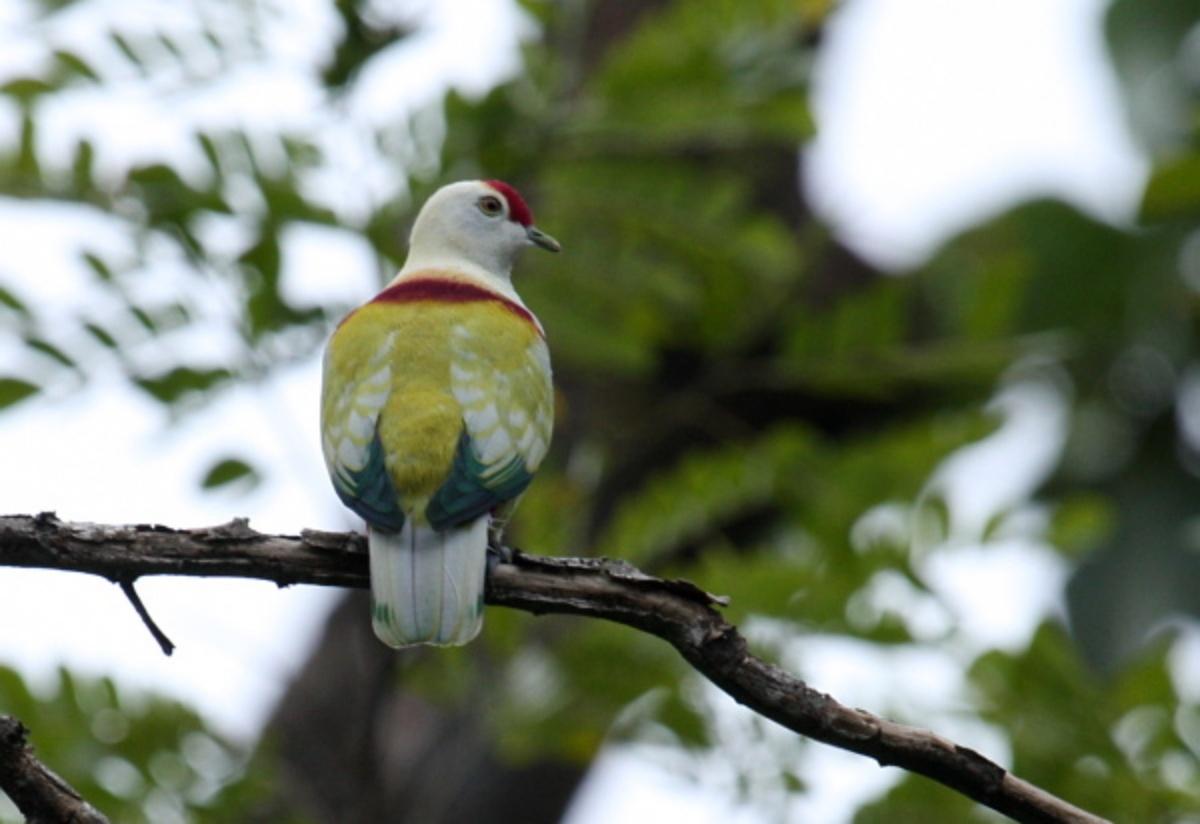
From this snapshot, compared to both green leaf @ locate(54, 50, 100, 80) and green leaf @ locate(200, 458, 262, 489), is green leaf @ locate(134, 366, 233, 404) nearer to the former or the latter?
green leaf @ locate(200, 458, 262, 489)

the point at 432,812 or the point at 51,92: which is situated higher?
the point at 51,92

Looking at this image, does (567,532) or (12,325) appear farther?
(567,532)

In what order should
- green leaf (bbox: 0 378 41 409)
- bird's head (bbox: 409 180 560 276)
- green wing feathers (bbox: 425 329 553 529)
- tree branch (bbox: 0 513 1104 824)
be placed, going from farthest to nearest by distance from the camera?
green leaf (bbox: 0 378 41 409) < bird's head (bbox: 409 180 560 276) < green wing feathers (bbox: 425 329 553 529) < tree branch (bbox: 0 513 1104 824)

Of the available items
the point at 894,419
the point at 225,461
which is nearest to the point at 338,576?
the point at 225,461

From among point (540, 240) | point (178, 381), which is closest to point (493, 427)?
point (540, 240)

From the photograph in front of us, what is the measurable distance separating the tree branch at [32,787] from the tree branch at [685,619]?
315mm

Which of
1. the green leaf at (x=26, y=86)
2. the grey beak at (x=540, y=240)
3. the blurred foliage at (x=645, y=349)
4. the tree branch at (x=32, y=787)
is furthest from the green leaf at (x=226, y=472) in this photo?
the tree branch at (x=32, y=787)

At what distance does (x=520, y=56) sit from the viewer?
6.09m

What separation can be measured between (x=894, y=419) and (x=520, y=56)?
9.47 ft

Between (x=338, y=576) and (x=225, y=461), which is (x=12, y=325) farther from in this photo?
(x=338, y=576)

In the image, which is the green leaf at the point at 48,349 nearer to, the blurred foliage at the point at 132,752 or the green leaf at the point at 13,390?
the green leaf at the point at 13,390

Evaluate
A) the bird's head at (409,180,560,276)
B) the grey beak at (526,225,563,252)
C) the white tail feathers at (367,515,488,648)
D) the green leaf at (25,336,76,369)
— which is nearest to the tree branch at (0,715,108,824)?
the white tail feathers at (367,515,488,648)

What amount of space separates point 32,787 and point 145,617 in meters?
0.32

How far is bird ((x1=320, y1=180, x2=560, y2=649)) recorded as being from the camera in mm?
3473
